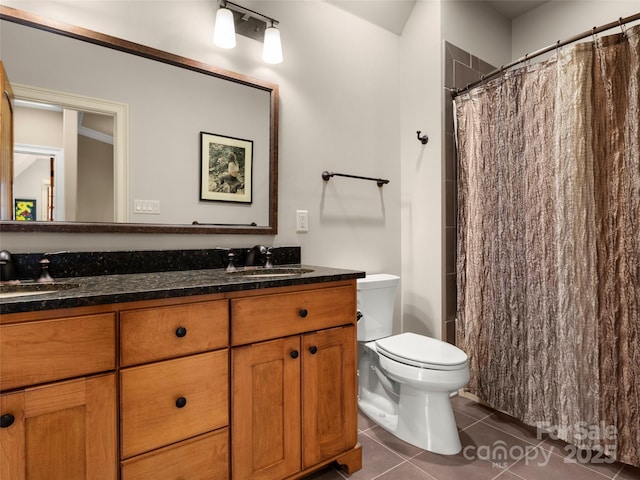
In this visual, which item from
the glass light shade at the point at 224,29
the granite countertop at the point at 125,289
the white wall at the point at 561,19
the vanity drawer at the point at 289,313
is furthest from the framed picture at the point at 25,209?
the white wall at the point at 561,19

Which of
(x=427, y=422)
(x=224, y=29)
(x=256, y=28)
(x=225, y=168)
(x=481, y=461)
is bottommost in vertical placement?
(x=481, y=461)

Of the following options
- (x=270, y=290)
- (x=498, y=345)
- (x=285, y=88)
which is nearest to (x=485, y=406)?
(x=498, y=345)

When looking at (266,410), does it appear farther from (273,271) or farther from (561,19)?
(561,19)

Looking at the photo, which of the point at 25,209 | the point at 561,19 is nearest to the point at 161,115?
the point at 25,209

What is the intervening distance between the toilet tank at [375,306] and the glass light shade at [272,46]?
1.26 m

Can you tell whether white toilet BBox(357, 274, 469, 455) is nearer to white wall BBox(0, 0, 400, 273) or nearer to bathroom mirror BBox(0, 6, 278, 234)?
white wall BBox(0, 0, 400, 273)

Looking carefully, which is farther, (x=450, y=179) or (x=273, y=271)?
(x=450, y=179)

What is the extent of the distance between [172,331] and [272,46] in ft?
4.86

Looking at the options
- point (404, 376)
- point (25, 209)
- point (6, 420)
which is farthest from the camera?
point (404, 376)

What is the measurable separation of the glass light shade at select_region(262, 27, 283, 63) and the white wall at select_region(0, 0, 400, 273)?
8 centimetres

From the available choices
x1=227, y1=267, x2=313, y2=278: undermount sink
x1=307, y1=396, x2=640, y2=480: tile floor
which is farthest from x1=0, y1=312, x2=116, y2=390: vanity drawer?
x1=307, y1=396, x2=640, y2=480: tile floor

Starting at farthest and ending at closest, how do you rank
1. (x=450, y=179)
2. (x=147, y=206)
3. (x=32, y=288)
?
(x=450, y=179)
(x=147, y=206)
(x=32, y=288)

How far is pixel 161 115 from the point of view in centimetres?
162

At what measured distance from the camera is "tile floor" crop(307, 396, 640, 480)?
153cm
